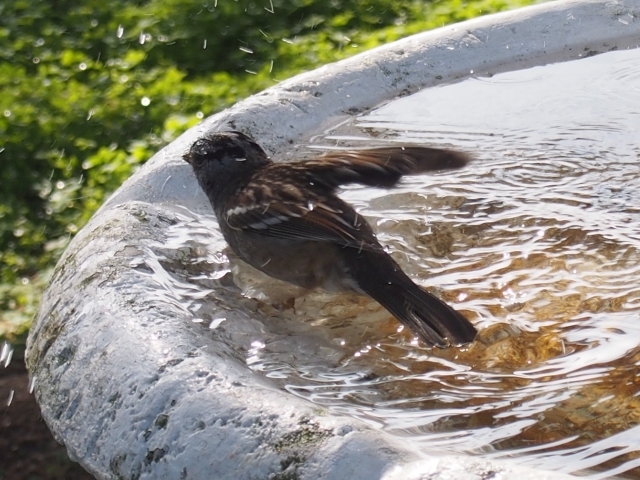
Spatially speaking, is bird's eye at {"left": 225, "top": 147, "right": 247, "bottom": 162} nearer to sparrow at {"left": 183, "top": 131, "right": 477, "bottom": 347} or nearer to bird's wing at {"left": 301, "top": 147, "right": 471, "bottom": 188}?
sparrow at {"left": 183, "top": 131, "right": 477, "bottom": 347}

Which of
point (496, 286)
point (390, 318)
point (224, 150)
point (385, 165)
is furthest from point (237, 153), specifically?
point (496, 286)

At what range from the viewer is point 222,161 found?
10.9 ft

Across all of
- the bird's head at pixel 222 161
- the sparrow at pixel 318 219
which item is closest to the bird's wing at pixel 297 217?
the sparrow at pixel 318 219

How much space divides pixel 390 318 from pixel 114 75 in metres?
5.65

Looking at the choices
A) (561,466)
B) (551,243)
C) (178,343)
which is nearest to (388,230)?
(551,243)

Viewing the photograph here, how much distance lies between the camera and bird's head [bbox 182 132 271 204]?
10.8 ft

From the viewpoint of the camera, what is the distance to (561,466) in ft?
6.01

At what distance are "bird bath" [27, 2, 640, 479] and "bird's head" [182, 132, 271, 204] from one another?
112 mm

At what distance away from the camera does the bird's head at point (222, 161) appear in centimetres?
330

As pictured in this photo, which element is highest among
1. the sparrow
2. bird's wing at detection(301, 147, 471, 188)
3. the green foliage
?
bird's wing at detection(301, 147, 471, 188)

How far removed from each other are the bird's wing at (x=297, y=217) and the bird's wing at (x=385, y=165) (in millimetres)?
93

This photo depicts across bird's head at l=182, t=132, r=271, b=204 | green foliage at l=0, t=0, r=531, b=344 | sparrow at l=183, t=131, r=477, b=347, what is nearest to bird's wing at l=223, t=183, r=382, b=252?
sparrow at l=183, t=131, r=477, b=347

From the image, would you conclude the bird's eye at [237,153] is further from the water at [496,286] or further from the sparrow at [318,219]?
the water at [496,286]

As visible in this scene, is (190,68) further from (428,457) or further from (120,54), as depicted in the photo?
(428,457)
